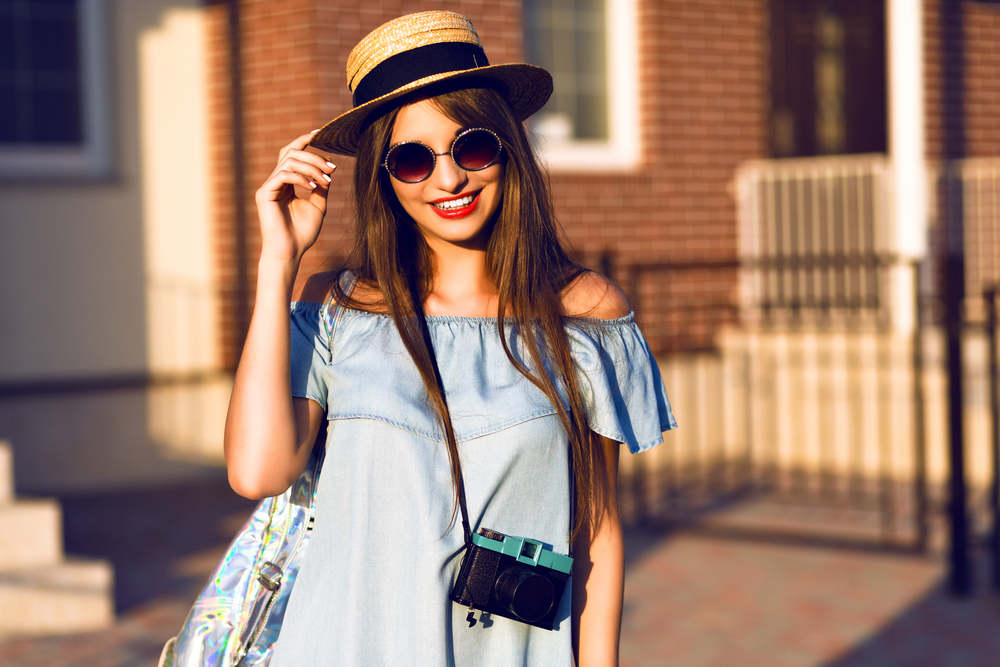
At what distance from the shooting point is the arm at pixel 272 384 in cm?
170

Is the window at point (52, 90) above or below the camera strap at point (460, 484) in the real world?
above

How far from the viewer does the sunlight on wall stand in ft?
26.0

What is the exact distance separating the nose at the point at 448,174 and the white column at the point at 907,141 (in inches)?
262

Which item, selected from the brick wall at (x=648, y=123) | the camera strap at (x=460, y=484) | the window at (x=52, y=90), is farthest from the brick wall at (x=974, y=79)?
the camera strap at (x=460, y=484)

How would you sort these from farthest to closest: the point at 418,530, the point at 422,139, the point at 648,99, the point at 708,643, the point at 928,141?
the point at 928,141
the point at 648,99
the point at 708,643
the point at 422,139
the point at 418,530

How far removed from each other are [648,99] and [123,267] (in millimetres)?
4184

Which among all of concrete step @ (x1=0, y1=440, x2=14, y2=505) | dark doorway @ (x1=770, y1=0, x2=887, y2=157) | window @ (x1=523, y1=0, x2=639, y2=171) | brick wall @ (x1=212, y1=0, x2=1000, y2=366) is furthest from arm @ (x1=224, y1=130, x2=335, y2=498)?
dark doorway @ (x1=770, y1=0, x2=887, y2=157)

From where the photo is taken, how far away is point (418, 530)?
174 centimetres

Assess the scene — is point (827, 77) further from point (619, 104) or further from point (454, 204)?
point (454, 204)

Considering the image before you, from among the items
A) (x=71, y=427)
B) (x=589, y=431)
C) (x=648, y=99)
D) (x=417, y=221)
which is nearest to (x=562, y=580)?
(x=589, y=431)

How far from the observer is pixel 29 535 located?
5023 millimetres

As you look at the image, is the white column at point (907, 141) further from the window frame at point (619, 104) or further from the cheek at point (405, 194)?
the cheek at point (405, 194)

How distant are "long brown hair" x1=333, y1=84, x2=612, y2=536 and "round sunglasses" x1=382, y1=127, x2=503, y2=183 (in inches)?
1.6

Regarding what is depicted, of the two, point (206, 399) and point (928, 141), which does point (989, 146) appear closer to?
point (928, 141)
